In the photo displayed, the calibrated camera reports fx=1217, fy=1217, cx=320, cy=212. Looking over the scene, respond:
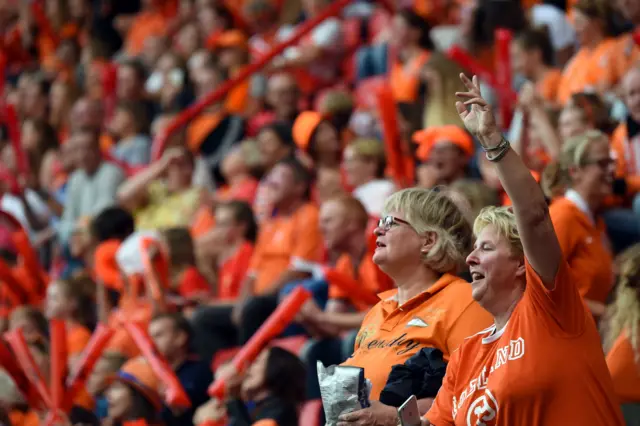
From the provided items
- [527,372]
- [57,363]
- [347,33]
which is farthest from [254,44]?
[527,372]

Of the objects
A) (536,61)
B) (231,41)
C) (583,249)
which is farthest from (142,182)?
(583,249)

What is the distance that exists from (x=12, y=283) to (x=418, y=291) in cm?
554

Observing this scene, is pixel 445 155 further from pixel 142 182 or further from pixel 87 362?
pixel 142 182

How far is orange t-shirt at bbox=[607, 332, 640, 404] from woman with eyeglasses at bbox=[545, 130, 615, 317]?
23.4 inches

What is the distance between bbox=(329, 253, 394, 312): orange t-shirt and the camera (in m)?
5.86

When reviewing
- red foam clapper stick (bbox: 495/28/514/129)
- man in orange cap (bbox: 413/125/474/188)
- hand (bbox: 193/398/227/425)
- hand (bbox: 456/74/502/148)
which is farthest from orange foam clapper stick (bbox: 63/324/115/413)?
hand (bbox: 456/74/502/148)

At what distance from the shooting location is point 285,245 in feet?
23.3

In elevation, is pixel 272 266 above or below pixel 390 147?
below

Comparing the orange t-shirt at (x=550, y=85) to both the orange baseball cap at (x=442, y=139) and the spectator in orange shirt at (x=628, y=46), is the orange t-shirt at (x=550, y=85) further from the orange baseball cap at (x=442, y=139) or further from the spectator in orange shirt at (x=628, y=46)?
the orange baseball cap at (x=442, y=139)

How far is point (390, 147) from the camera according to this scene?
7.00 metres

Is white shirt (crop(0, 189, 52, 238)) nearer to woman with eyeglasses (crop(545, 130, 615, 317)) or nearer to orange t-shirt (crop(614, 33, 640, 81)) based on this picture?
orange t-shirt (crop(614, 33, 640, 81))

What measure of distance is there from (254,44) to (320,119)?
3.12 metres

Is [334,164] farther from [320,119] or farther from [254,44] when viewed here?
[254,44]

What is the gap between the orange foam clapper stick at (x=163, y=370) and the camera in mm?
5785
